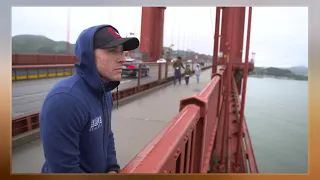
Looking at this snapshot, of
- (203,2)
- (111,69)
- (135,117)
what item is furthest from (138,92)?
(111,69)

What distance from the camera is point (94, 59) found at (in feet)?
2.97

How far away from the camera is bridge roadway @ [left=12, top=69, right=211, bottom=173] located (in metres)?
1.68

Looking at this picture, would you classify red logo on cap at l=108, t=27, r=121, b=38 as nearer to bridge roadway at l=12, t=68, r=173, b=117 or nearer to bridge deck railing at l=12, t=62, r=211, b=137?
bridge deck railing at l=12, t=62, r=211, b=137

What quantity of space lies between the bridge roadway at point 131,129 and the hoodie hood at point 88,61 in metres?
0.83

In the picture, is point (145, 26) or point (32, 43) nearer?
point (32, 43)

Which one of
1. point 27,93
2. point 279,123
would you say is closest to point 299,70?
point 279,123

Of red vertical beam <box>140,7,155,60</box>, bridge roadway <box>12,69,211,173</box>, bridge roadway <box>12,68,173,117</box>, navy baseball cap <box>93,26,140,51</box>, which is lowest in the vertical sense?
bridge roadway <box>12,69,211,173</box>

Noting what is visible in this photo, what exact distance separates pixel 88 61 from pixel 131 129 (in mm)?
1703

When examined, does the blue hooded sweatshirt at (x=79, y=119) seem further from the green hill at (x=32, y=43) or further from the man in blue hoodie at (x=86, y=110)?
the green hill at (x=32, y=43)

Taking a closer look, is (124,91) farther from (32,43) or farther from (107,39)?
(107,39)

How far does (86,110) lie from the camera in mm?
818

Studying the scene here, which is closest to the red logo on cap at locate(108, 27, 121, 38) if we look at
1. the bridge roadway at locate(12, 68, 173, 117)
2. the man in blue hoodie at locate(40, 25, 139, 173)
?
the man in blue hoodie at locate(40, 25, 139, 173)

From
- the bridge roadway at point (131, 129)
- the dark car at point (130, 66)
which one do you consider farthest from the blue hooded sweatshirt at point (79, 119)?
the bridge roadway at point (131, 129)

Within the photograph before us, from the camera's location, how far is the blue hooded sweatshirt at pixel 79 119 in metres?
0.75
